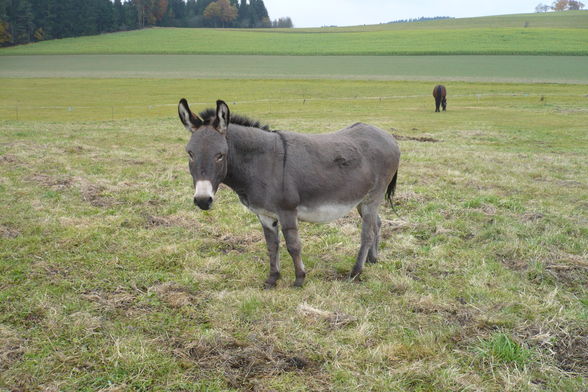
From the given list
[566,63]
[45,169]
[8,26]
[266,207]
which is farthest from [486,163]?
[8,26]

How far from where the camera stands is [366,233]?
267 inches

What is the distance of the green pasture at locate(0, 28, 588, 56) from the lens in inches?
3361

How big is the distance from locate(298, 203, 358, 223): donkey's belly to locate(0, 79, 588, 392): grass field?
100 centimetres

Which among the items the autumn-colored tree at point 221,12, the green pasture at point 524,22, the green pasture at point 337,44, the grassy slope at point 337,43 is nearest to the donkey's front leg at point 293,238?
the green pasture at point 337,44

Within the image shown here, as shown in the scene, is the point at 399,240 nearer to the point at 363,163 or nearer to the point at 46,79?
the point at 363,163

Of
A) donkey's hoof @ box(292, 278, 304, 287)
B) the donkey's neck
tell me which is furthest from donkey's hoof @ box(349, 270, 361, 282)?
the donkey's neck

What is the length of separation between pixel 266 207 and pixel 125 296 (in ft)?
7.59

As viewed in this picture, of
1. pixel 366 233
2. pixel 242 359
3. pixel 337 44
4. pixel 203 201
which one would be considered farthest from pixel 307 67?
pixel 242 359

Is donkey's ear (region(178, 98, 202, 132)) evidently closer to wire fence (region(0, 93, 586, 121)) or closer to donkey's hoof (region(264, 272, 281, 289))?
donkey's hoof (region(264, 272, 281, 289))

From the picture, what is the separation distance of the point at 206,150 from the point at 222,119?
46 centimetres

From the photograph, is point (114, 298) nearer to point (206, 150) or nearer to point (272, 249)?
point (272, 249)

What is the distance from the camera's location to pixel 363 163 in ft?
21.2

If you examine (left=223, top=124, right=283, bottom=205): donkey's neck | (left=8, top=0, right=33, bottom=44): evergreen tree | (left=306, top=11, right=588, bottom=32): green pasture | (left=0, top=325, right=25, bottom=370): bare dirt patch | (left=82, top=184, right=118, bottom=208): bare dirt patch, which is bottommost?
(left=0, top=325, right=25, bottom=370): bare dirt patch

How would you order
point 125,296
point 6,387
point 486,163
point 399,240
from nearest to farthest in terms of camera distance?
point 6,387
point 125,296
point 399,240
point 486,163
